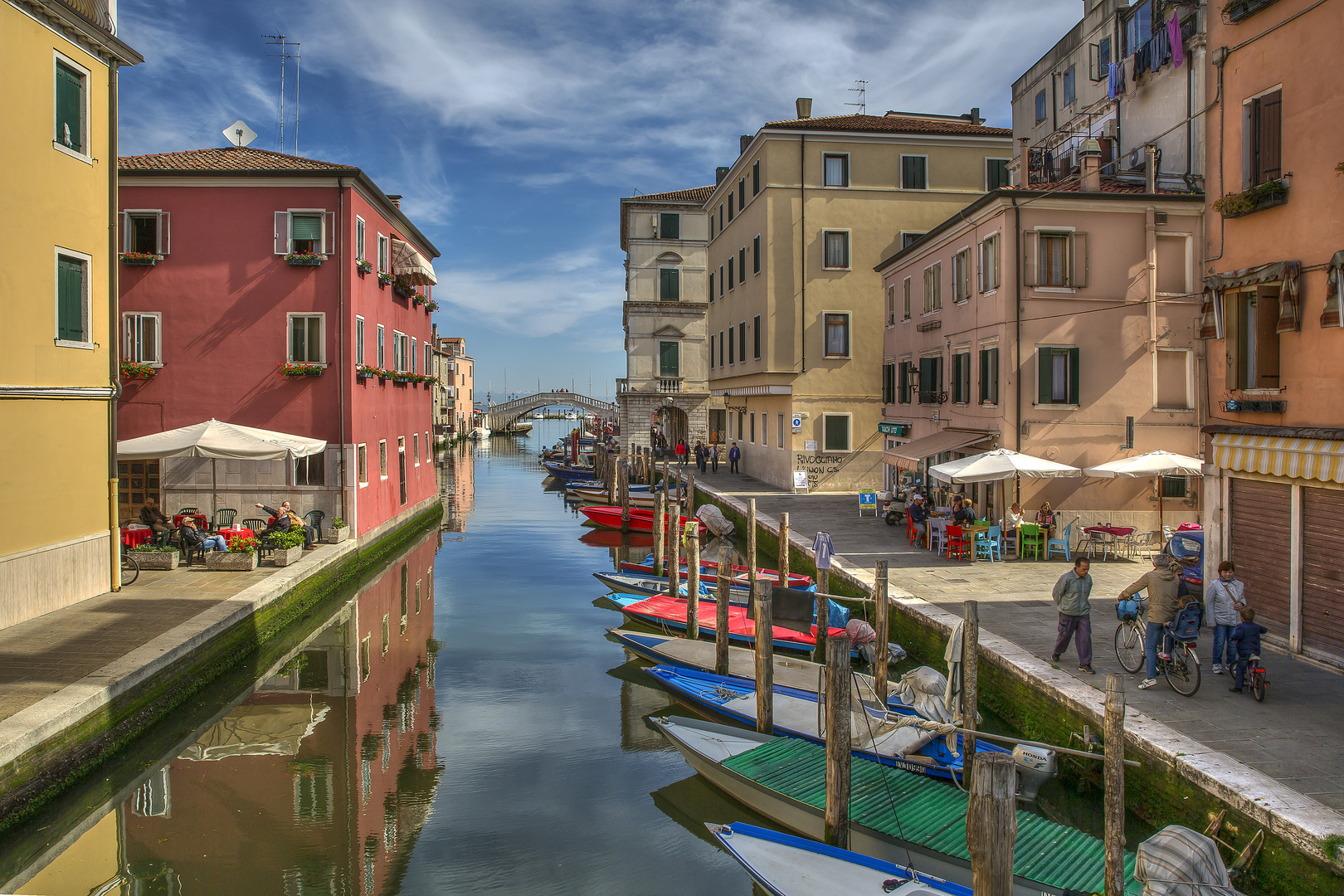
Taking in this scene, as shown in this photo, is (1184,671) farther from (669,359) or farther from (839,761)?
(669,359)

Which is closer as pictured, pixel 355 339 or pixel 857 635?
pixel 857 635

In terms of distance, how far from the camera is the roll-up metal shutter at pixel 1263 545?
10156mm

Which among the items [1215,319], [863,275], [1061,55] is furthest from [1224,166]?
[1061,55]

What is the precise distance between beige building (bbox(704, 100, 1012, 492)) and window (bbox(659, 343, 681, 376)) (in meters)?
18.2

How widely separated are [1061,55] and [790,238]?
10.2 meters

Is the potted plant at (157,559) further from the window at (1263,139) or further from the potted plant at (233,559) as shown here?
the window at (1263,139)

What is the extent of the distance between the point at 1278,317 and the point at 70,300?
635 inches

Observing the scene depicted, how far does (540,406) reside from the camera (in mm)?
87812

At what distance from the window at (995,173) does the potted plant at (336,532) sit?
22.5m

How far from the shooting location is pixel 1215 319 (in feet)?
36.6

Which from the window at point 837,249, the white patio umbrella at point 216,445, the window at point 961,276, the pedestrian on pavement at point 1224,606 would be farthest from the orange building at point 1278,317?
the window at point 837,249

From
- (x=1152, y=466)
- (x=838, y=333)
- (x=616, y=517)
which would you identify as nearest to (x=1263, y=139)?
(x=1152, y=466)

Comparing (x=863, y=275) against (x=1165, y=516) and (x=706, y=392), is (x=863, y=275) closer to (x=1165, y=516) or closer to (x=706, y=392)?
(x=1165, y=516)

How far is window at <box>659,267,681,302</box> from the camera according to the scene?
48188 mm
